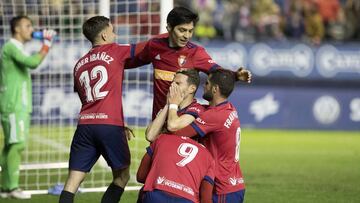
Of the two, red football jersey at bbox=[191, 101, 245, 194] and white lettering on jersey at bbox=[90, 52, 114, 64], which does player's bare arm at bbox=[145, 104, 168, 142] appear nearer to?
red football jersey at bbox=[191, 101, 245, 194]

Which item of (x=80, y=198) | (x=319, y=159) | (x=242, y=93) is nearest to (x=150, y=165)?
(x=80, y=198)

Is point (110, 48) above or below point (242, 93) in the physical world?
above

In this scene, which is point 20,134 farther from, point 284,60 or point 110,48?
point 284,60

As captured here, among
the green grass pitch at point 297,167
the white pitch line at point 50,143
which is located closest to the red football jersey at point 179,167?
the green grass pitch at point 297,167

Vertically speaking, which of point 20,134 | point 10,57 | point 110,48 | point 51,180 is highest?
point 110,48

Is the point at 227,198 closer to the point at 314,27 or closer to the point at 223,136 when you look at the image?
the point at 223,136

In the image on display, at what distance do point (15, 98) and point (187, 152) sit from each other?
4796 mm

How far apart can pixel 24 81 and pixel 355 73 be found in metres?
13.0

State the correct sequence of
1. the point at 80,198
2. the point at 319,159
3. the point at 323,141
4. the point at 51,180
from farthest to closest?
the point at 323,141 < the point at 319,159 < the point at 51,180 < the point at 80,198

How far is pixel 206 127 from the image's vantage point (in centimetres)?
755

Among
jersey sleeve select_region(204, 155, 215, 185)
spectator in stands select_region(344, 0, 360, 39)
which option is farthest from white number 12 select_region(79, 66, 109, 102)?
spectator in stands select_region(344, 0, 360, 39)

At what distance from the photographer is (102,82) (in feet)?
28.5

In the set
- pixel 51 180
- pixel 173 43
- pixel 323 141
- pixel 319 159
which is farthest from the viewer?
pixel 323 141

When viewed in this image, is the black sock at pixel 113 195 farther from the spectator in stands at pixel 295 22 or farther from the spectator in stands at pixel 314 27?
the spectator in stands at pixel 295 22
